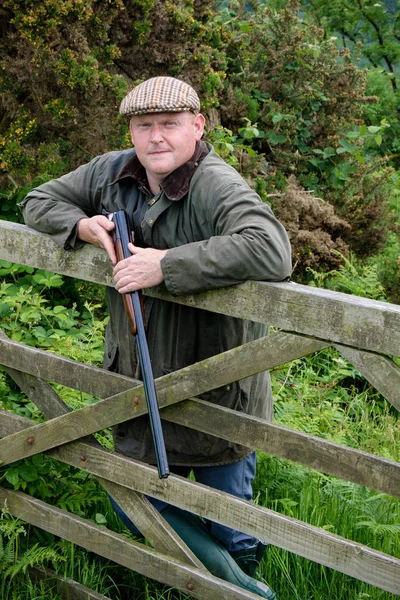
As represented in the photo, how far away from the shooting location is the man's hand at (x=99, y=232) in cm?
280

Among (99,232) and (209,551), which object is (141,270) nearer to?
(99,232)

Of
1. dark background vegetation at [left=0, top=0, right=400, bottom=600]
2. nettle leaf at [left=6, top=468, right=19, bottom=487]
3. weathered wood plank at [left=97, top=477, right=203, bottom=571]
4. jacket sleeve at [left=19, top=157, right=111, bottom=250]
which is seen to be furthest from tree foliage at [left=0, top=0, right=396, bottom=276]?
weathered wood plank at [left=97, top=477, right=203, bottom=571]

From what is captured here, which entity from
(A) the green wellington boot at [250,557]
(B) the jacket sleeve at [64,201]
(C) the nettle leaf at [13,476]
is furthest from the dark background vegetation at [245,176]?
(B) the jacket sleeve at [64,201]

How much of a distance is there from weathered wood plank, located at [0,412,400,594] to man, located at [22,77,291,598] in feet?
0.41

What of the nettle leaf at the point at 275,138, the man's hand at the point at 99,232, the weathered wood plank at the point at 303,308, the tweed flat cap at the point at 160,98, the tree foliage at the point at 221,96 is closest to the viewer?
the weathered wood plank at the point at 303,308

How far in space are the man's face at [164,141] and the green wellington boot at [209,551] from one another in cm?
138

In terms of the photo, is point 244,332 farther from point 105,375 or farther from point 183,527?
point 183,527

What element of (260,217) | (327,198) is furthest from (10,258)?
(327,198)

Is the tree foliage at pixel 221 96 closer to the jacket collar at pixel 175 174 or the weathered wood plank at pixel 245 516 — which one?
the jacket collar at pixel 175 174

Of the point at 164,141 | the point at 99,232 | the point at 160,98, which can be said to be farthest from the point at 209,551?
the point at 160,98

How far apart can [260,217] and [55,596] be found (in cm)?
187

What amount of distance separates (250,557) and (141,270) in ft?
4.67

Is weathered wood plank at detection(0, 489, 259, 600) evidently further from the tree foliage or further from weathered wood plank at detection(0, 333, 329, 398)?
the tree foliage

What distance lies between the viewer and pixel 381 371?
94.1 inches
